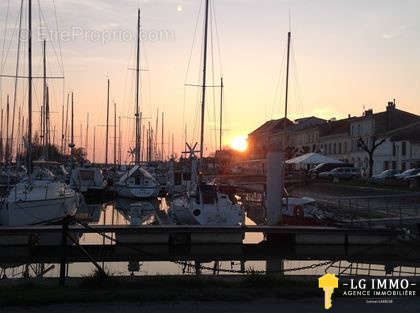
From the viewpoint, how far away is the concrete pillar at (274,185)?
23.2 metres

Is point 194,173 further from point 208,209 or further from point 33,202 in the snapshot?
point 33,202

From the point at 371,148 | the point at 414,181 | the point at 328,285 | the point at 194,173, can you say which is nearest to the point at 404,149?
the point at 371,148

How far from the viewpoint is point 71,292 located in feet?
33.2

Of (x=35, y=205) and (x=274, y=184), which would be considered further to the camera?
(x=35, y=205)

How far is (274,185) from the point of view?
23594mm

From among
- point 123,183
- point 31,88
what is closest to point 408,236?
point 31,88

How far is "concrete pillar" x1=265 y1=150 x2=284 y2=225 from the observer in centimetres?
2322

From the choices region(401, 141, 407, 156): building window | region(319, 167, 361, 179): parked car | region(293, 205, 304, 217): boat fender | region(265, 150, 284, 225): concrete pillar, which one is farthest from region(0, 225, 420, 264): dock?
region(401, 141, 407, 156): building window

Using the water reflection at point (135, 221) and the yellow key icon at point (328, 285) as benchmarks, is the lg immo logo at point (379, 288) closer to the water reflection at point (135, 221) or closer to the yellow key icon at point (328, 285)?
the yellow key icon at point (328, 285)

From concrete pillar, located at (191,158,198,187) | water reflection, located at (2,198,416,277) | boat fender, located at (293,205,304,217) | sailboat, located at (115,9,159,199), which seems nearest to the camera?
water reflection, located at (2,198,416,277)

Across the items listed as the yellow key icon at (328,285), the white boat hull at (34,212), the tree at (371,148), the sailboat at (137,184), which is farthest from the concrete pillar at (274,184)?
the tree at (371,148)

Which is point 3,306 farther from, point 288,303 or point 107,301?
point 288,303

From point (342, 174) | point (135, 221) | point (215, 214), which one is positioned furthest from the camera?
point (342, 174)

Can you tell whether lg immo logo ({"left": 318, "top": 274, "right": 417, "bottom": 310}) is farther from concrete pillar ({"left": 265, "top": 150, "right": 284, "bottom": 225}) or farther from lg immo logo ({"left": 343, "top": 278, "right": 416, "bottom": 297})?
concrete pillar ({"left": 265, "top": 150, "right": 284, "bottom": 225})
